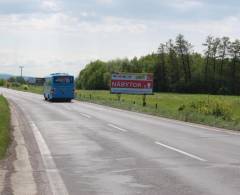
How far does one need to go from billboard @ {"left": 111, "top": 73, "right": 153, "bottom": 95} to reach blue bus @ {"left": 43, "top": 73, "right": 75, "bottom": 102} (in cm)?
444

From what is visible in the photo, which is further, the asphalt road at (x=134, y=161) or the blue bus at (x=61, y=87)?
the blue bus at (x=61, y=87)

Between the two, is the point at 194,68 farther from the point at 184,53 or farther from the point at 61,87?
the point at 61,87

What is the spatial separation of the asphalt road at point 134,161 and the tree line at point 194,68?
125181 millimetres

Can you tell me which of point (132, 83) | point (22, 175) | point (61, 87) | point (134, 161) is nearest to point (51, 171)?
point (22, 175)

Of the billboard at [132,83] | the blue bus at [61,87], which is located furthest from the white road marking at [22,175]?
the billboard at [132,83]

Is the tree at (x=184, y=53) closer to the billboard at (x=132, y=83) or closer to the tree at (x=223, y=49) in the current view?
the tree at (x=223, y=49)

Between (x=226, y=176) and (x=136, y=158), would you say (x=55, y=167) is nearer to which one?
(x=136, y=158)

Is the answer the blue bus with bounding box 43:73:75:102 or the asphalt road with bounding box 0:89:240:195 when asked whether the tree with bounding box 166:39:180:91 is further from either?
the asphalt road with bounding box 0:89:240:195

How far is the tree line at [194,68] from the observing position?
477 ft

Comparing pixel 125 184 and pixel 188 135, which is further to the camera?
pixel 188 135

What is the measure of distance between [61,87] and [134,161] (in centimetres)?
4561

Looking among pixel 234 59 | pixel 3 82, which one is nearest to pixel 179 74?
pixel 234 59

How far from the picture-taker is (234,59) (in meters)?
148

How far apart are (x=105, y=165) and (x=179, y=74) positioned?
140871 millimetres
